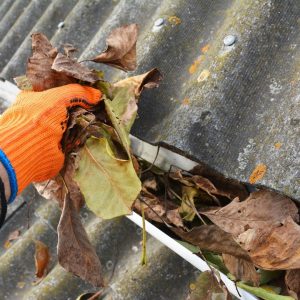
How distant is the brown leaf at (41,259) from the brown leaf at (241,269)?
63 cm

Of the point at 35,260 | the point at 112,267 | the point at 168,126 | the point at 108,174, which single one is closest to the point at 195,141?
the point at 168,126

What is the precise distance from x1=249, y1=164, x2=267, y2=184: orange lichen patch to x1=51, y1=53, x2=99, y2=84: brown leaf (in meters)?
0.44

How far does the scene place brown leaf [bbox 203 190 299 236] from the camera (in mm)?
868

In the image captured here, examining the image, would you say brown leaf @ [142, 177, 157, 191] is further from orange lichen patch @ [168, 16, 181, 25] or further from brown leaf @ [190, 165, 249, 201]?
orange lichen patch @ [168, 16, 181, 25]

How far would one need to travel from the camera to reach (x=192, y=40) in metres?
1.14

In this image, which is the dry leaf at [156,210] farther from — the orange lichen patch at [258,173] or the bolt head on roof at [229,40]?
the bolt head on roof at [229,40]

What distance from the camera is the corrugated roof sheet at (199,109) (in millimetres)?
907

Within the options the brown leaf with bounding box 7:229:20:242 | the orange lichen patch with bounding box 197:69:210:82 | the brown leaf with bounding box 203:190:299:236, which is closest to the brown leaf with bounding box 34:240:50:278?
the brown leaf with bounding box 7:229:20:242

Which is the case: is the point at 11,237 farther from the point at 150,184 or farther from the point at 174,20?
the point at 174,20

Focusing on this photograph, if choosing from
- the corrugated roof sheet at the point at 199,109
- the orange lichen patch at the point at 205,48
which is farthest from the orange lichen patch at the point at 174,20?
the orange lichen patch at the point at 205,48

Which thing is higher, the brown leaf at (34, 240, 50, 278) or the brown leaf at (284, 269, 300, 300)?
the brown leaf at (34, 240, 50, 278)

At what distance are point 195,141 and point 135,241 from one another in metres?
0.38

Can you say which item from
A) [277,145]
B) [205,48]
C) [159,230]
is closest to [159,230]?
[159,230]

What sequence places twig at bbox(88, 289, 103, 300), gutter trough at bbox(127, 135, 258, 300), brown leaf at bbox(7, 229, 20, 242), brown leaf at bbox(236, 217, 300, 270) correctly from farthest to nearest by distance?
brown leaf at bbox(7, 229, 20, 242) < twig at bbox(88, 289, 103, 300) < gutter trough at bbox(127, 135, 258, 300) < brown leaf at bbox(236, 217, 300, 270)
